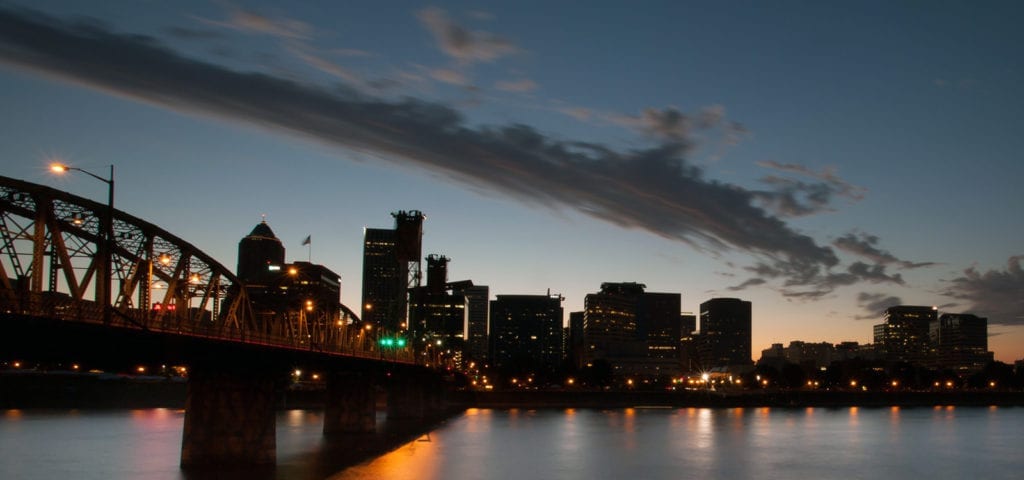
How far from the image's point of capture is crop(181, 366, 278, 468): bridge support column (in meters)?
62.1

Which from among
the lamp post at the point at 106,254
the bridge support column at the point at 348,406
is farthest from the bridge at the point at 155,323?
the bridge support column at the point at 348,406

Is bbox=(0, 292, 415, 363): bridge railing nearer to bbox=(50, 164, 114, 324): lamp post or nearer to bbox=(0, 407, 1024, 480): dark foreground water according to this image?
bbox=(50, 164, 114, 324): lamp post

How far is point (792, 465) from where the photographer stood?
8631cm

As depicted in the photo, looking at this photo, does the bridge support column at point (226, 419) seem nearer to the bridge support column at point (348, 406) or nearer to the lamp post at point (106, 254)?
the lamp post at point (106, 254)

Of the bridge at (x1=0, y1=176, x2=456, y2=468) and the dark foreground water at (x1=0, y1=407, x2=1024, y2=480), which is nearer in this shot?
the bridge at (x1=0, y1=176, x2=456, y2=468)

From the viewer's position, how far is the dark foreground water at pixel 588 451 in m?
76.7

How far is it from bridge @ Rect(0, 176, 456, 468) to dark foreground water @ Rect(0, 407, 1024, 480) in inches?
229

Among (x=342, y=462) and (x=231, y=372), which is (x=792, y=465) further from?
(x=231, y=372)

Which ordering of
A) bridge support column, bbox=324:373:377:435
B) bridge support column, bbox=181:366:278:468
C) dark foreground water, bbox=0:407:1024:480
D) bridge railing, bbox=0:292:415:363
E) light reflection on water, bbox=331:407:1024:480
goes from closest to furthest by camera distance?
bridge railing, bbox=0:292:415:363
bridge support column, bbox=181:366:278:468
dark foreground water, bbox=0:407:1024:480
light reflection on water, bbox=331:407:1024:480
bridge support column, bbox=324:373:377:435

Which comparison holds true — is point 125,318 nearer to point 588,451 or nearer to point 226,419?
point 226,419

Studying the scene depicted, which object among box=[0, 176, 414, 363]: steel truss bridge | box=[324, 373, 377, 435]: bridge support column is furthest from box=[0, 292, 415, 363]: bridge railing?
box=[324, 373, 377, 435]: bridge support column

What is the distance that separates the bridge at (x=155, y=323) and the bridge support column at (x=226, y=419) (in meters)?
0.07

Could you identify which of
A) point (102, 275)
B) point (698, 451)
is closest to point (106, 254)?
point (102, 275)

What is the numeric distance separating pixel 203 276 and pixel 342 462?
76.7 ft
